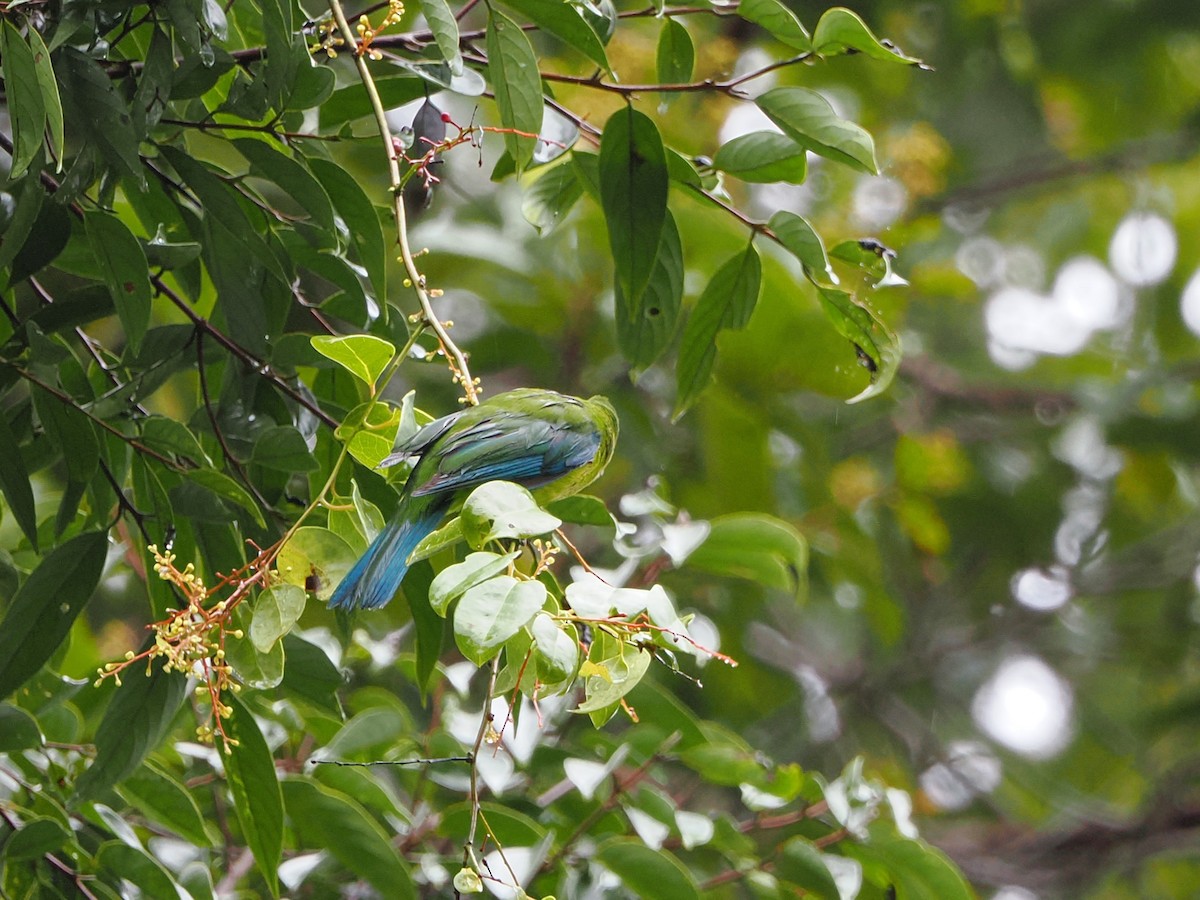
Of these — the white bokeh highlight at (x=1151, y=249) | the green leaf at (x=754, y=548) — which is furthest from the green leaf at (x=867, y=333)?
the white bokeh highlight at (x=1151, y=249)

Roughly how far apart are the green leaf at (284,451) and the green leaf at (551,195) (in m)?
0.43

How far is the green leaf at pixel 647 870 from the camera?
177 centimetres

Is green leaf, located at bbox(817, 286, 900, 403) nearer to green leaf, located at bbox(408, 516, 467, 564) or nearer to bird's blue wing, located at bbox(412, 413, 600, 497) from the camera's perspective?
bird's blue wing, located at bbox(412, 413, 600, 497)

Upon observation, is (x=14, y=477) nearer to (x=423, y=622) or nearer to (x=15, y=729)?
(x=15, y=729)

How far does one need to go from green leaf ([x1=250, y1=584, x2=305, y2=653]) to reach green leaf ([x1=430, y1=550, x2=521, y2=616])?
0.16 meters

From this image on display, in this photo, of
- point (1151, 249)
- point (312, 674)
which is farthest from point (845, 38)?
point (1151, 249)

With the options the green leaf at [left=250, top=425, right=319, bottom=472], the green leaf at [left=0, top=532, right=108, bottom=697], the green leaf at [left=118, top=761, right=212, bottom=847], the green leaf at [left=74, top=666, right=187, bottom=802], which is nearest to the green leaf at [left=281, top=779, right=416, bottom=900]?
the green leaf at [left=118, top=761, right=212, bottom=847]

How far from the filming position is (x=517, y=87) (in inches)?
55.0

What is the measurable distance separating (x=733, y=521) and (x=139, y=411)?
0.94 meters

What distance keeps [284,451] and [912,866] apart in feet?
3.74

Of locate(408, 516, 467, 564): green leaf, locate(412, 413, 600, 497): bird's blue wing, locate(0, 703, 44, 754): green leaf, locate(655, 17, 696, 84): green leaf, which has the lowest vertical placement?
locate(0, 703, 44, 754): green leaf

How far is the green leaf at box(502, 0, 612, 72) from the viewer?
1.39m

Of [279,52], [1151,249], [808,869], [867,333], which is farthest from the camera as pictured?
[1151,249]

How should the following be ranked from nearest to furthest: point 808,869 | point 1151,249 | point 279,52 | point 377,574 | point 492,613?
1. point 492,613
2. point 377,574
3. point 279,52
4. point 808,869
5. point 1151,249
